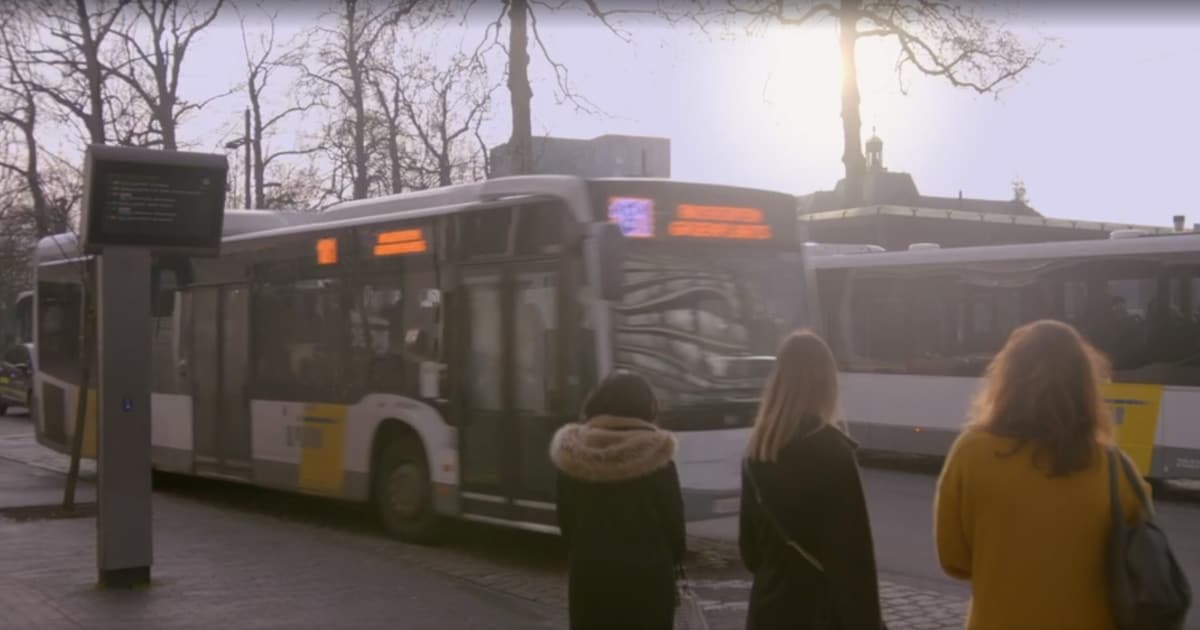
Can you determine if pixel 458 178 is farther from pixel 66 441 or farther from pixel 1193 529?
pixel 1193 529

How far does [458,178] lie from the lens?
1407 inches

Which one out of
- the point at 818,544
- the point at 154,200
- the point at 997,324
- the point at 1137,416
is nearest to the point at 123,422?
the point at 154,200

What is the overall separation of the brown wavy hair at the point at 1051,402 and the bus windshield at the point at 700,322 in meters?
6.44

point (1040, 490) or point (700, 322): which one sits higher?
point (700, 322)

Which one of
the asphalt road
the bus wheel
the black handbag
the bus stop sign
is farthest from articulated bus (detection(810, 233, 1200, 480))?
the black handbag

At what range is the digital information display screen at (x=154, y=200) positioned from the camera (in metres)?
9.75

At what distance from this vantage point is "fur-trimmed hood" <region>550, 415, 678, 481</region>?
17.4 feet

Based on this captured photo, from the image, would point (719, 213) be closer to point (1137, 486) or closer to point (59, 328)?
point (1137, 486)

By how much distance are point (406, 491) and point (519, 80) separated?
10363 mm

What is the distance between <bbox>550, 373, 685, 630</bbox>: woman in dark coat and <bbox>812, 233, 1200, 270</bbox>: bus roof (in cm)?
1143

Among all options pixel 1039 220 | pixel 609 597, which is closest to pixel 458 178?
pixel 1039 220

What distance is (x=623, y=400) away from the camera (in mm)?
5422

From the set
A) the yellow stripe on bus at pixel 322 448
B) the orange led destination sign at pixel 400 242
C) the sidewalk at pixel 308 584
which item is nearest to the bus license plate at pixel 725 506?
the sidewalk at pixel 308 584

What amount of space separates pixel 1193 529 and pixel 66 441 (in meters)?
13.6
